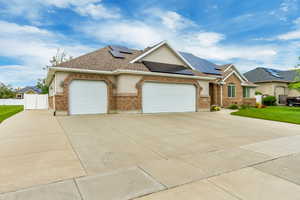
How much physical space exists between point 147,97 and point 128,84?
6.33 feet

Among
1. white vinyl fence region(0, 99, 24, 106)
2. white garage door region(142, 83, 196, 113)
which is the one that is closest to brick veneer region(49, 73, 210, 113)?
white garage door region(142, 83, 196, 113)

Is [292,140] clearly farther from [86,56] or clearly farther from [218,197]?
[86,56]

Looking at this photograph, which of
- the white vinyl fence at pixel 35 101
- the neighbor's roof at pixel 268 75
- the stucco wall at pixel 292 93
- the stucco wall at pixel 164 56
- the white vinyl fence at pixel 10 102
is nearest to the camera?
the stucco wall at pixel 164 56

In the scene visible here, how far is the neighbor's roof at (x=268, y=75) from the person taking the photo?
26.8 meters

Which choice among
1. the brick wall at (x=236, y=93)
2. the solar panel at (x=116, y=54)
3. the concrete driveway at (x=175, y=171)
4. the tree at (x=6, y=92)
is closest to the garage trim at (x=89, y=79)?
the solar panel at (x=116, y=54)

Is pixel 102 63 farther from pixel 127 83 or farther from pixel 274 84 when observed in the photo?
pixel 274 84

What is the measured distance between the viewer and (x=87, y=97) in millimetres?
12250

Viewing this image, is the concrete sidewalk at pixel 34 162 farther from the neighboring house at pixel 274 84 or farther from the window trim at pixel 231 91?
the neighboring house at pixel 274 84

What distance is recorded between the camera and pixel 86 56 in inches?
554

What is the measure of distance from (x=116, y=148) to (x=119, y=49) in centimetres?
1480

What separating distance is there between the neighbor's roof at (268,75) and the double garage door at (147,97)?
63.4 ft

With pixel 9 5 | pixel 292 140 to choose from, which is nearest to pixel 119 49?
pixel 9 5

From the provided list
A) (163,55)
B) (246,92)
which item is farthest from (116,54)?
(246,92)

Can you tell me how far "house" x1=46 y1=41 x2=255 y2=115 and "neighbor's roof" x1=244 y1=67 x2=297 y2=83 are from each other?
17550 millimetres
